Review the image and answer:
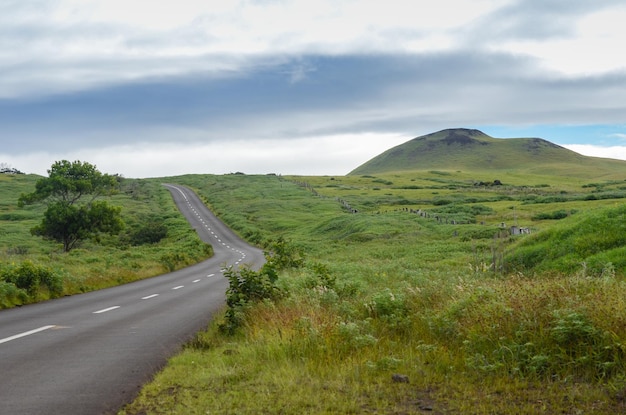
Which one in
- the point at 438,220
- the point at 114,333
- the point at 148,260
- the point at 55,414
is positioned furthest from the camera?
the point at 438,220

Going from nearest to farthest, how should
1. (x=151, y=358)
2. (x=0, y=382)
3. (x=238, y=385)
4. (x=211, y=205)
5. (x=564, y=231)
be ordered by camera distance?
(x=238, y=385)
(x=0, y=382)
(x=151, y=358)
(x=564, y=231)
(x=211, y=205)

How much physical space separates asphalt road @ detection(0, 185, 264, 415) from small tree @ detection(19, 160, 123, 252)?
1500 inches

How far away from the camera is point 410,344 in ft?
28.0

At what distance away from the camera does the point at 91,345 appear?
430 inches

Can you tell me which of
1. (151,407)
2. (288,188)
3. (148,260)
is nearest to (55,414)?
(151,407)

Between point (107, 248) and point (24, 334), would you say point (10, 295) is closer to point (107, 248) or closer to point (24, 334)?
point (24, 334)

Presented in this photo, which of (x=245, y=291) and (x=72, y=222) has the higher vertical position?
(x=72, y=222)

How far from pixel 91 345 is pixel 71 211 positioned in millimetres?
50180

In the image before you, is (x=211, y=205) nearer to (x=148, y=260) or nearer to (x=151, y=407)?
(x=148, y=260)

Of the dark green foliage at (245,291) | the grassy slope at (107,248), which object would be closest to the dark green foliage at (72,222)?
the grassy slope at (107,248)

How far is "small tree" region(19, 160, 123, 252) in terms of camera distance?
57.0 metres

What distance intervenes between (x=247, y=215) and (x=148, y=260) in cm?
5982

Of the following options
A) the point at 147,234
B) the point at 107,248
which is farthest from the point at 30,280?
the point at 147,234

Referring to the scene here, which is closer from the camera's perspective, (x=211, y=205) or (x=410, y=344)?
(x=410, y=344)
